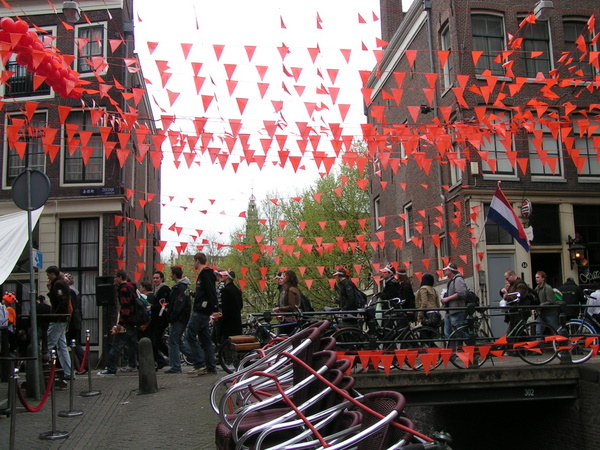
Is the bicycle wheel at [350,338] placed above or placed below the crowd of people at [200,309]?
below

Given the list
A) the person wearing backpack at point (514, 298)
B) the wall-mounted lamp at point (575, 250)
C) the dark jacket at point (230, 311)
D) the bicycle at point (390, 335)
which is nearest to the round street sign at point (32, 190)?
the dark jacket at point (230, 311)

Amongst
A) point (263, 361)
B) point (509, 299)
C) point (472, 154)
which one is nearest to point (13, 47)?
point (263, 361)

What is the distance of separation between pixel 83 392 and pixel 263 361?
5810 mm

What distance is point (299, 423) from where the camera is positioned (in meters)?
3.67

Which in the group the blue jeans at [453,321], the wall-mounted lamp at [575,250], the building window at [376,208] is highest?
the building window at [376,208]

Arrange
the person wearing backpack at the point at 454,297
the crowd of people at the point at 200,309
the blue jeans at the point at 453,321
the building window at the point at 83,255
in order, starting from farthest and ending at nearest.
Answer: the building window at the point at 83,255 → the person wearing backpack at the point at 454,297 → the blue jeans at the point at 453,321 → the crowd of people at the point at 200,309

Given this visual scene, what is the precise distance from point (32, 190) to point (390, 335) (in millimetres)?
6159

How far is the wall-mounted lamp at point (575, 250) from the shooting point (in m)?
19.7

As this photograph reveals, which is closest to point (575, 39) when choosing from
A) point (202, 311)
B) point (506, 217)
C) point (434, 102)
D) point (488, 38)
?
point (488, 38)

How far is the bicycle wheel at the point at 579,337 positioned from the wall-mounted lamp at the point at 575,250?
8.48m

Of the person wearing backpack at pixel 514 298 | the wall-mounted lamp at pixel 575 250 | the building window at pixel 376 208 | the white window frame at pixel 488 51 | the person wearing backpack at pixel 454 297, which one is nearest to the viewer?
the person wearing backpack at pixel 454 297

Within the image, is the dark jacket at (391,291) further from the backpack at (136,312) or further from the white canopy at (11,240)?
the white canopy at (11,240)

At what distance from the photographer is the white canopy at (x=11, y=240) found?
9489 millimetres

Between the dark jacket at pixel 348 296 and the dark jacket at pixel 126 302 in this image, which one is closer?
the dark jacket at pixel 126 302
